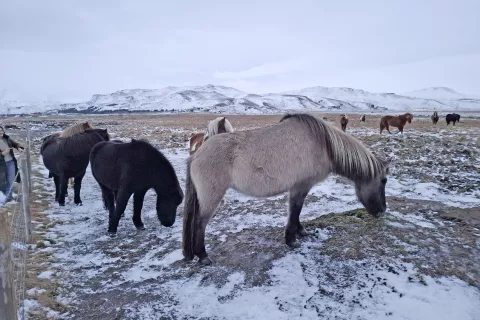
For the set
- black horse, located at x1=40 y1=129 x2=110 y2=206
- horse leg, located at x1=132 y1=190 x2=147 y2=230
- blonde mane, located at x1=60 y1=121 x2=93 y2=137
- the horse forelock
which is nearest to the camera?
the horse forelock

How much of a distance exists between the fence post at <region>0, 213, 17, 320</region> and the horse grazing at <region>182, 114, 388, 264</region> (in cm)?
223

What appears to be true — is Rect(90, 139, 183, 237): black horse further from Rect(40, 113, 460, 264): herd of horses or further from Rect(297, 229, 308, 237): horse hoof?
Rect(297, 229, 308, 237): horse hoof

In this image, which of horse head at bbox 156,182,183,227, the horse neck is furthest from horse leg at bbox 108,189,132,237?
the horse neck

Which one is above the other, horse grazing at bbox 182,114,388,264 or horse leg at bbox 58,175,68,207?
horse grazing at bbox 182,114,388,264

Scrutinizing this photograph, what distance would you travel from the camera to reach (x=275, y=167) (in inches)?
158

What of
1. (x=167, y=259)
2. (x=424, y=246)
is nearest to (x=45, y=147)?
(x=167, y=259)

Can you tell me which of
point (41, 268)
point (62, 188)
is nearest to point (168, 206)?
point (41, 268)

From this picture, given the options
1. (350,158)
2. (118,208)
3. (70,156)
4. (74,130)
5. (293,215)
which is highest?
(74,130)

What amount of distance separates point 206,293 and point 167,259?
1.17 meters

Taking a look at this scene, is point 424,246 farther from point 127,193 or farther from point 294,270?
point 127,193

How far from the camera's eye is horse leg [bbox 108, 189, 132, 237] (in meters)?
5.36

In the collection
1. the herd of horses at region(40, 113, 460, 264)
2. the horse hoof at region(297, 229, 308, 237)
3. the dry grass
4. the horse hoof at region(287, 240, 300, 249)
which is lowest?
the dry grass

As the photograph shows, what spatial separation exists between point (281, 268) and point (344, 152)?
77.2 inches

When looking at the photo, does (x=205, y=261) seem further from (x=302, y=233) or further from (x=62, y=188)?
(x=62, y=188)
